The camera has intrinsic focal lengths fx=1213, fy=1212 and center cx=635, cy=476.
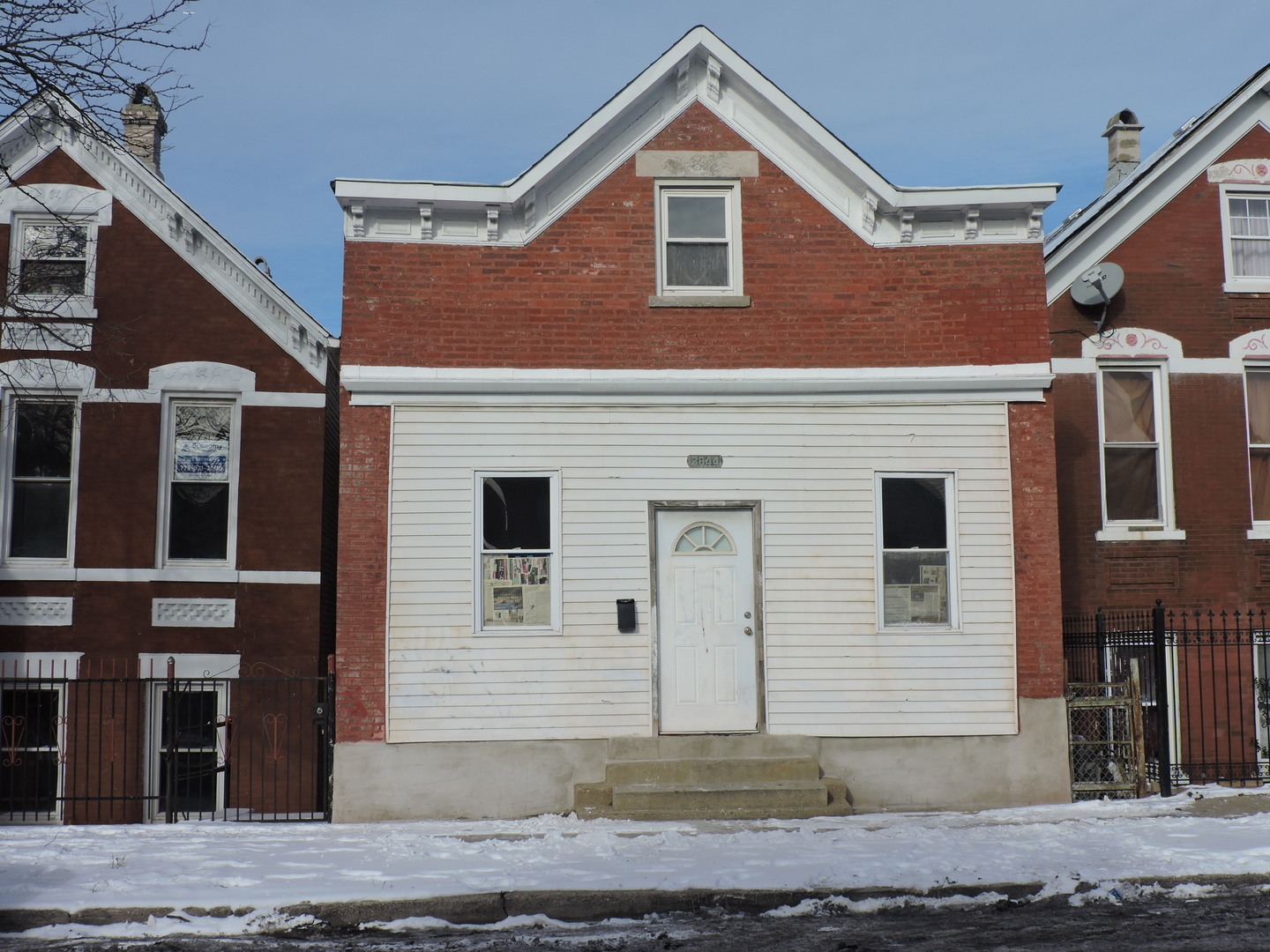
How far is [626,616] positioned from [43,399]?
7.92 meters

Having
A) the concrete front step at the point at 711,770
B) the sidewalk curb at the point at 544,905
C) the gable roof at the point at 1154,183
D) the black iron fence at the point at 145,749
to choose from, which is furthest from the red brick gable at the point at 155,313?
the gable roof at the point at 1154,183

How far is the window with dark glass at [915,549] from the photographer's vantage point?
485 inches

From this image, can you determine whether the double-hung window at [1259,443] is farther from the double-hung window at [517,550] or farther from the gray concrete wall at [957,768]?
the double-hung window at [517,550]

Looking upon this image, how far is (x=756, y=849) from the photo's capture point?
371 inches

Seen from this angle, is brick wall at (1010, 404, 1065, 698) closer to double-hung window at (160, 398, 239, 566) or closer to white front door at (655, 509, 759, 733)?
white front door at (655, 509, 759, 733)

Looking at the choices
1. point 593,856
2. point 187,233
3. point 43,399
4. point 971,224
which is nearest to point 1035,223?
point 971,224

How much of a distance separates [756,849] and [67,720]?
8830mm

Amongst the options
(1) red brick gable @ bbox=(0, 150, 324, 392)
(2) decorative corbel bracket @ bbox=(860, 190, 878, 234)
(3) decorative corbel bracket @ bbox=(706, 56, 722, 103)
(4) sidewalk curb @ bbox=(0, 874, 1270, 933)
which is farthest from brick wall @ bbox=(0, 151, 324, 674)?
(2) decorative corbel bracket @ bbox=(860, 190, 878, 234)

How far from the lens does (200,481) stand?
14766mm

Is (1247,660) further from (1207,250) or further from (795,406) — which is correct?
(795,406)

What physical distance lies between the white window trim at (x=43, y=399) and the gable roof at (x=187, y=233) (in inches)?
77.4

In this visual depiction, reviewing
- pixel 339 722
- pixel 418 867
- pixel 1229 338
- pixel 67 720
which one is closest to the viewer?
pixel 418 867

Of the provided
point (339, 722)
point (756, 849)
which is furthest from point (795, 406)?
point (339, 722)

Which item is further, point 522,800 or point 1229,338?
point 1229,338
